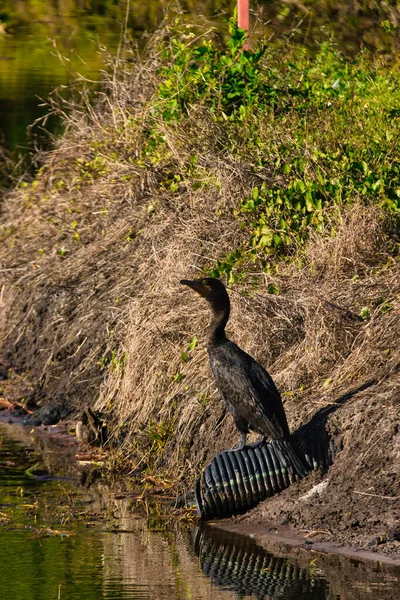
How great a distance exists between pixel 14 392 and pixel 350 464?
473 cm

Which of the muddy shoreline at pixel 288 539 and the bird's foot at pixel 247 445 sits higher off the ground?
the bird's foot at pixel 247 445

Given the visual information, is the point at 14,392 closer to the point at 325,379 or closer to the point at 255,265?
the point at 255,265

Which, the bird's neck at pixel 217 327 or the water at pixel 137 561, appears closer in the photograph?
the water at pixel 137 561

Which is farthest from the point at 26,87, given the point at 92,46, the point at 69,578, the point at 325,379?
the point at 69,578

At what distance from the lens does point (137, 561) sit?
708 centimetres

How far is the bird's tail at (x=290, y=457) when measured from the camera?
25.2ft

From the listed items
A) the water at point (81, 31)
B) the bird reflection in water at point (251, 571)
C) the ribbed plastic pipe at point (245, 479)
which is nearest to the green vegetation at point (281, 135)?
the ribbed plastic pipe at point (245, 479)

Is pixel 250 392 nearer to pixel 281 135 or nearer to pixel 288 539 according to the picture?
pixel 288 539

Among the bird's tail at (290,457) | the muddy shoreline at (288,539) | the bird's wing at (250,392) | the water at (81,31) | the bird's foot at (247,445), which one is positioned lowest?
the water at (81,31)

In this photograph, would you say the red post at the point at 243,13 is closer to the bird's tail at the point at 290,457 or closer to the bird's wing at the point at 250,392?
the bird's wing at the point at 250,392

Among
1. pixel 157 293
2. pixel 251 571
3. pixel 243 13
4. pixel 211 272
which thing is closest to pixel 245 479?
pixel 251 571

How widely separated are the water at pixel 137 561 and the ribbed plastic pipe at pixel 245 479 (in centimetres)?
19

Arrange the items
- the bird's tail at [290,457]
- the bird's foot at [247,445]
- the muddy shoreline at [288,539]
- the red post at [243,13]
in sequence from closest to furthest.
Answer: the muddy shoreline at [288,539], the bird's tail at [290,457], the bird's foot at [247,445], the red post at [243,13]

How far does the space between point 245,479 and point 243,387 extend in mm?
560
